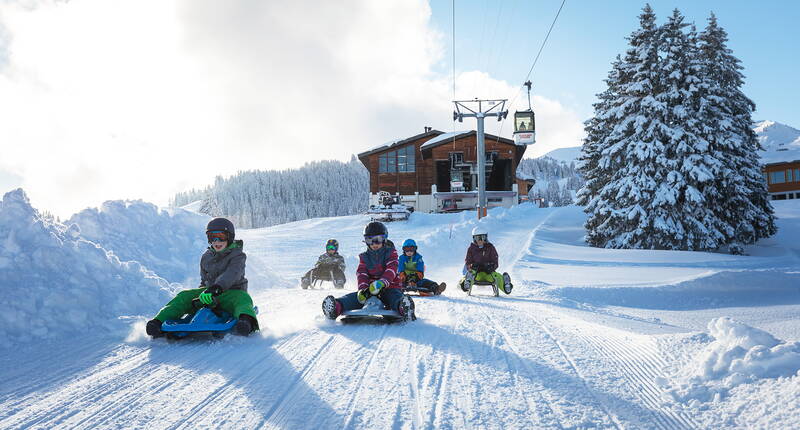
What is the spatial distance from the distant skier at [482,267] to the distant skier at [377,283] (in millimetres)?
3371

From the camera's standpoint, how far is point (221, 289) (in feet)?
16.4

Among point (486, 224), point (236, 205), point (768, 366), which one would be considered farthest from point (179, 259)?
point (236, 205)

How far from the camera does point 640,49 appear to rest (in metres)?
20.2

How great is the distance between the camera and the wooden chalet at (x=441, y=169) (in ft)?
129

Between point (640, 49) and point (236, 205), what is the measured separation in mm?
107393

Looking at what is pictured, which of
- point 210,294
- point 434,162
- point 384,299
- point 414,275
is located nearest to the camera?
point 210,294

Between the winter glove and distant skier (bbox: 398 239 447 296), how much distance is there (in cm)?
482

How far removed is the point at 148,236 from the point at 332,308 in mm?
7534

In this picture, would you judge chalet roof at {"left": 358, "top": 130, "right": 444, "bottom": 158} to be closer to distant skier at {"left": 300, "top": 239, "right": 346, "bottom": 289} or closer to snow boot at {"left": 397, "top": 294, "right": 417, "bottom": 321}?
distant skier at {"left": 300, "top": 239, "right": 346, "bottom": 289}

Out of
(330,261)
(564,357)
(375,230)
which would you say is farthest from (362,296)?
(330,261)

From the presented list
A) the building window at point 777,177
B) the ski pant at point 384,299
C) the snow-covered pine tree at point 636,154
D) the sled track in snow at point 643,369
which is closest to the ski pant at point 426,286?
the ski pant at point 384,299

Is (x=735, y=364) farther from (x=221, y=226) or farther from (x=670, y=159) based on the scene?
(x=670, y=159)

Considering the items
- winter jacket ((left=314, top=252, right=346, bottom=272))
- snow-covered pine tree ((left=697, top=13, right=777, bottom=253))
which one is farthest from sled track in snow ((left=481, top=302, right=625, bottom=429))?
snow-covered pine tree ((left=697, top=13, right=777, bottom=253))

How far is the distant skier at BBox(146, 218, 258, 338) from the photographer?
4.71 m
